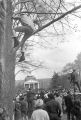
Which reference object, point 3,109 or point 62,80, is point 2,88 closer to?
point 3,109

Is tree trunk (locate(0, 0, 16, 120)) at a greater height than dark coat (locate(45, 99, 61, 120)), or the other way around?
tree trunk (locate(0, 0, 16, 120))

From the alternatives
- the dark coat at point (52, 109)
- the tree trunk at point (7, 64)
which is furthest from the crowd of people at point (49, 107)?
the tree trunk at point (7, 64)

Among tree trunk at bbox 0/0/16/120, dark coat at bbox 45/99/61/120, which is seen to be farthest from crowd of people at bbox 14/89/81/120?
tree trunk at bbox 0/0/16/120

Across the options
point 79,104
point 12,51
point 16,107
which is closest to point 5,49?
point 12,51

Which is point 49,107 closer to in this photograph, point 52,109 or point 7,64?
point 52,109

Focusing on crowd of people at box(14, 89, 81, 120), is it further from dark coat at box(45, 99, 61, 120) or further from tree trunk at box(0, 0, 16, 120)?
tree trunk at box(0, 0, 16, 120)

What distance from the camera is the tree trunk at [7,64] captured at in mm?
5250

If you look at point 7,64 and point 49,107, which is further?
point 49,107

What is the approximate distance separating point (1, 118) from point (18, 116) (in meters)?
7.56

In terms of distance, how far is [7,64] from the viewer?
5.34 m

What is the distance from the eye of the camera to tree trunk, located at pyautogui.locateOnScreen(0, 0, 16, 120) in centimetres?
525

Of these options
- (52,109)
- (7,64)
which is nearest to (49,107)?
(52,109)

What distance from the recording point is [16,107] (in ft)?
39.0

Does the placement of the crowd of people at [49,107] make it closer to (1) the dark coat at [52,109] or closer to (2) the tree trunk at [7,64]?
Answer: (1) the dark coat at [52,109]
